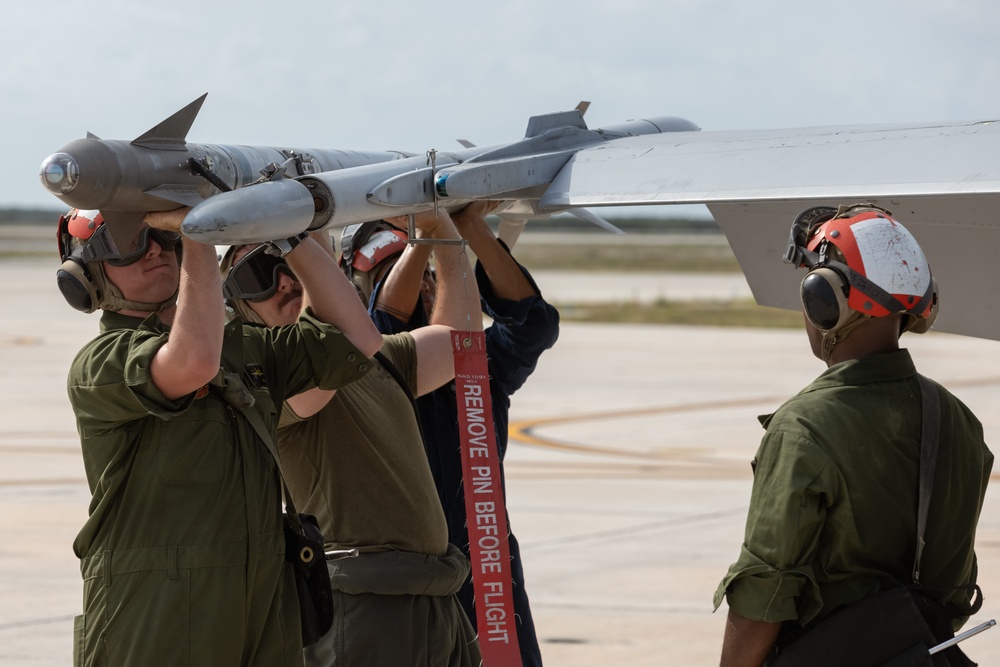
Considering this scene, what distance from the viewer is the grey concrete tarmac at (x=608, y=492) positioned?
8.39 metres

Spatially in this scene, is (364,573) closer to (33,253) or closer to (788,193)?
(788,193)

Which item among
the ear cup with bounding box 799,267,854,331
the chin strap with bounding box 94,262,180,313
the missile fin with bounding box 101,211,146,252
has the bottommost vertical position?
the ear cup with bounding box 799,267,854,331

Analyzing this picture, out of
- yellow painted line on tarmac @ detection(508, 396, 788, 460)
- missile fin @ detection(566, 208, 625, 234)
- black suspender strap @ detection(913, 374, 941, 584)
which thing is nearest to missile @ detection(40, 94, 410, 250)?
missile fin @ detection(566, 208, 625, 234)

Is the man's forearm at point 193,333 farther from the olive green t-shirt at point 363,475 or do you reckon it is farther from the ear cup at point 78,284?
the olive green t-shirt at point 363,475

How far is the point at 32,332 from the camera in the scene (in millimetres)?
35000

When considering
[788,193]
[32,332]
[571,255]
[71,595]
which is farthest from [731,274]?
[788,193]

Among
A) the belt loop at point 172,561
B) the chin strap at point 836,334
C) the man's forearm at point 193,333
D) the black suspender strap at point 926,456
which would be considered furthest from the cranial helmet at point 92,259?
the black suspender strap at point 926,456

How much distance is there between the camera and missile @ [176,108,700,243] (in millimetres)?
3145

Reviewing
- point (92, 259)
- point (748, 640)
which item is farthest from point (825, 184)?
point (92, 259)

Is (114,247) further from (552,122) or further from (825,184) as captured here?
(825,184)

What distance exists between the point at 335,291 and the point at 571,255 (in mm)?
106469

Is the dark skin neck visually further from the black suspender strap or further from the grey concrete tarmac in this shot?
the grey concrete tarmac

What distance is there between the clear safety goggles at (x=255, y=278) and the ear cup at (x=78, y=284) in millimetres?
724

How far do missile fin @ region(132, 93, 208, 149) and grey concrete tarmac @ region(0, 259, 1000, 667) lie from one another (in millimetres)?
5083
